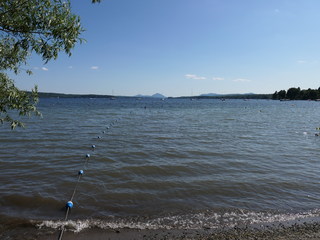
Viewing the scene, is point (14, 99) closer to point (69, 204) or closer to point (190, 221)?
point (69, 204)

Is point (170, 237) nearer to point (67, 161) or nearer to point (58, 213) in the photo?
point (58, 213)

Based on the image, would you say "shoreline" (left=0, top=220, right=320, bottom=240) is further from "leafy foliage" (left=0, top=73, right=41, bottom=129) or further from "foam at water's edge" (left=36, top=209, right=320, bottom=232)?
"leafy foliage" (left=0, top=73, right=41, bottom=129)

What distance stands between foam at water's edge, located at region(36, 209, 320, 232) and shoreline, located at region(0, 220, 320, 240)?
8.5 inches

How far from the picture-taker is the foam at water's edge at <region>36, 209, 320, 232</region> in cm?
725

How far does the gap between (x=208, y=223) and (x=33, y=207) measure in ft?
20.0

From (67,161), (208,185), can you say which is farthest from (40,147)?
(208,185)

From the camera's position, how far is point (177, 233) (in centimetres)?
691

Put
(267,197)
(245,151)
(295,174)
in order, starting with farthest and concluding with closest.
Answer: (245,151)
(295,174)
(267,197)

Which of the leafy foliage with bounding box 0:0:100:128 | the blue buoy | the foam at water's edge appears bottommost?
the foam at water's edge

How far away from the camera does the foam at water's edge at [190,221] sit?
7254 mm

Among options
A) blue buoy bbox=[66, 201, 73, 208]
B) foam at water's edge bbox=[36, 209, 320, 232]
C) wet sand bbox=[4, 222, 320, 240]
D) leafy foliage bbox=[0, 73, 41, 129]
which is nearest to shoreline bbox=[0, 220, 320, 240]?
wet sand bbox=[4, 222, 320, 240]

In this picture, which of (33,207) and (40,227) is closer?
(40,227)

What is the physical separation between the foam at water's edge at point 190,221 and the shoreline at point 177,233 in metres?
0.22

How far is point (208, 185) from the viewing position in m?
10.7
